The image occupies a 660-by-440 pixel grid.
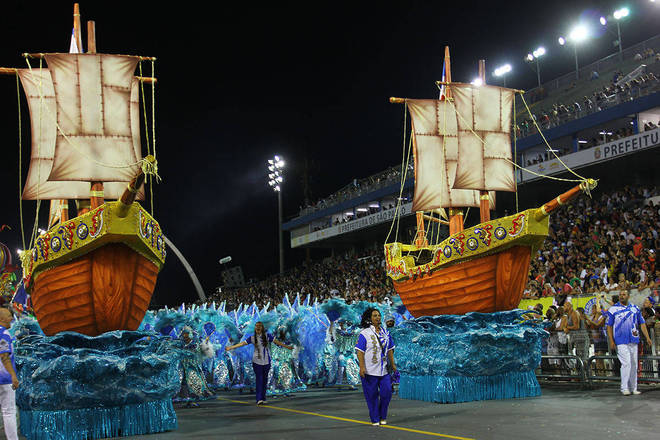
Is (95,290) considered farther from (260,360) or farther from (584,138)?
(584,138)

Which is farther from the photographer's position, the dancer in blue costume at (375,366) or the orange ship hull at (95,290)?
the orange ship hull at (95,290)

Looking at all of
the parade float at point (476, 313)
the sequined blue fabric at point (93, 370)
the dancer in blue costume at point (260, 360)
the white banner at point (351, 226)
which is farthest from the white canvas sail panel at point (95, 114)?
the white banner at point (351, 226)

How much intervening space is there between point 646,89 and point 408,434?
2052 cm

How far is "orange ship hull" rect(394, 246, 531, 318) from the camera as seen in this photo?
40.3 feet

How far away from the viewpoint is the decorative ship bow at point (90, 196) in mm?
9594

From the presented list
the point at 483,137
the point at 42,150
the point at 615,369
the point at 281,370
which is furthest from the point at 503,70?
the point at 42,150

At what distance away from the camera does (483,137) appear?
→ 16.8 m

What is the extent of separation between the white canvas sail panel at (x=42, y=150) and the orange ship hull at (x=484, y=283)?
7129 mm

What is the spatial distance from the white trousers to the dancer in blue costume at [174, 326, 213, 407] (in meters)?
7.69

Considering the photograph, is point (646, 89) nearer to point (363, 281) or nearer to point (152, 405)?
point (363, 281)

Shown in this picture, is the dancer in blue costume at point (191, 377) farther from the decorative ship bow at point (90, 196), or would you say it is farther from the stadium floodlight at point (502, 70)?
the stadium floodlight at point (502, 70)

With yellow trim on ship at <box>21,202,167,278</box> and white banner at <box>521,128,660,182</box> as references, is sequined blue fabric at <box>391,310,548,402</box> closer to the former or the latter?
yellow trim on ship at <box>21,202,167,278</box>

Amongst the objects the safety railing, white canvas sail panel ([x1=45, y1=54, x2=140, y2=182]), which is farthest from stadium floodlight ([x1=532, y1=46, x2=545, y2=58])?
white canvas sail panel ([x1=45, y1=54, x2=140, y2=182])

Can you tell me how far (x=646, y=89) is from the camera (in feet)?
80.2
